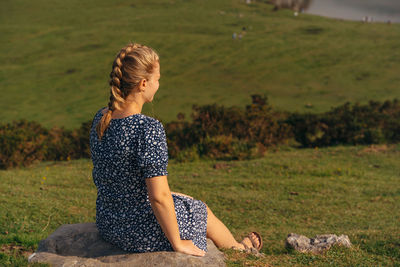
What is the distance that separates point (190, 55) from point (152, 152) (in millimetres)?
31202

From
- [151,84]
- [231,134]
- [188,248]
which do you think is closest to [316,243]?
[188,248]

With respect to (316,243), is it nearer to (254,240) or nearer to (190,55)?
(254,240)

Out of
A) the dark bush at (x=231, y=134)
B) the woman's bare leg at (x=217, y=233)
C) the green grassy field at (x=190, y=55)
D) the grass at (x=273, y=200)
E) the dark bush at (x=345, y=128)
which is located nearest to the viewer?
the woman's bare leg at (x=217, y=233)

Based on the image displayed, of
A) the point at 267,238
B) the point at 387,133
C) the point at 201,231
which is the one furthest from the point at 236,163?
the point at 201,231

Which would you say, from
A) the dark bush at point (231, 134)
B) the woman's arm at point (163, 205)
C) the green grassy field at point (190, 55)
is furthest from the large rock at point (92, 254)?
the green grassy field at point (190, 55)

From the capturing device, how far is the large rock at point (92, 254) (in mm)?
3102

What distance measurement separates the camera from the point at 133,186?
3164 mm

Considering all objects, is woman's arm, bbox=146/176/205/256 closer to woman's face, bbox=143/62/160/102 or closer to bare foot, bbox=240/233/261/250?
woman's face, bbox=143/62/160/102

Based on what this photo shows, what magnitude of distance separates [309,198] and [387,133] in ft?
20.7

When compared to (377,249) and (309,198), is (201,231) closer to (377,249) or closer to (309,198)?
(377,249)

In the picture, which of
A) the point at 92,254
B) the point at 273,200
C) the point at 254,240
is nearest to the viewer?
the point at 92,254

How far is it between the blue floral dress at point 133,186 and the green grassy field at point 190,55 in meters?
16.6

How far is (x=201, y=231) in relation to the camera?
3438 mm

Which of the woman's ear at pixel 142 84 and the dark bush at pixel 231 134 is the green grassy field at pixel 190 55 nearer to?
the dark bush at pixel 231 134
